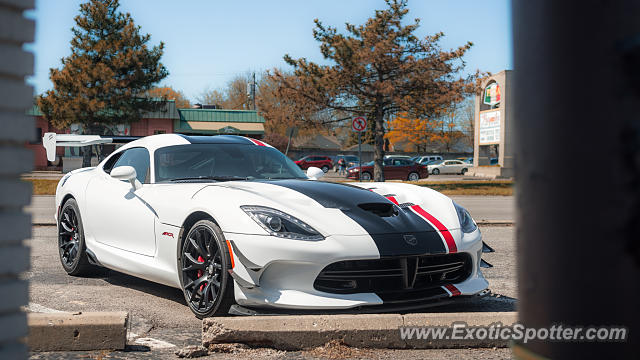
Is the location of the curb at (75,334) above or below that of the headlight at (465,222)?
below

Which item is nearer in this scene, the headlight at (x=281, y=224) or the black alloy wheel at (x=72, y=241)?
the headlight at (x=281, y=224)

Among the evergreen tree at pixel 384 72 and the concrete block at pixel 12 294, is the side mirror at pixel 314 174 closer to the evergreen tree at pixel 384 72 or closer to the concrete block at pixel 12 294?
the concrete block at pixel 12 294

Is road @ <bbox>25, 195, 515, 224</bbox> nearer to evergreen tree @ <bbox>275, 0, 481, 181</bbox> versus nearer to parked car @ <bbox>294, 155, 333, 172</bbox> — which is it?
evergreen tree @ <bbox>275, 0, 481, 181</bbox>

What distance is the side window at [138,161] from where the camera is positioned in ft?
20.0

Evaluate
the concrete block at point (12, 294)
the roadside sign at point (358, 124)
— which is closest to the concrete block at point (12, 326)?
the concrete block at point (12, 294)

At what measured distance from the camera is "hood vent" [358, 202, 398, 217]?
5.02m

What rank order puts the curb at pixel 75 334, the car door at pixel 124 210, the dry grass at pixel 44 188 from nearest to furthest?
the curb at pixel 75 334 → the car door at pixel 124 210 → the dry grass at pixel 44 188

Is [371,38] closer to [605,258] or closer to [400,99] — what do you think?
[400,99]

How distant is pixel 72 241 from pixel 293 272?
3.41 metres

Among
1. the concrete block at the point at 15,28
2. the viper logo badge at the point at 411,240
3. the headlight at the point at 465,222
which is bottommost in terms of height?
the viper logo badge at the point at 411,240

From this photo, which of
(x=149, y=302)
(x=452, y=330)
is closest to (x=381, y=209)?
(x=452, y=330)

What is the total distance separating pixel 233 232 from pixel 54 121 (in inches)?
1484

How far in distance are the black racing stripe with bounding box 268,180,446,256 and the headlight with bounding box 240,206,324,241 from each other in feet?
1.18

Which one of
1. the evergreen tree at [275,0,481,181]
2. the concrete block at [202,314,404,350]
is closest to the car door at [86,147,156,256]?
the concrete block at [202,314,404,350]
